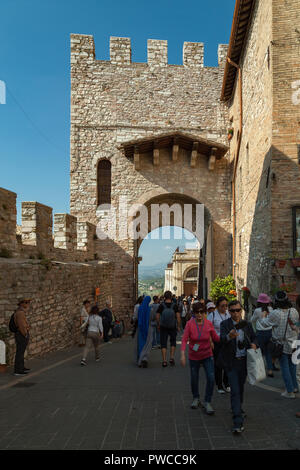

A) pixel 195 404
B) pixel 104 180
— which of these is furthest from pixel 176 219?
pixel 195 404

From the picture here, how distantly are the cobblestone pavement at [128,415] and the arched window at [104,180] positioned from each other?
10.2 m

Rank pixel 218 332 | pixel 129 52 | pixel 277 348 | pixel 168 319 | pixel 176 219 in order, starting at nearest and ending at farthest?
pixel 277 348 < pixel 218 332 < pixel 168 319 < pixel 129 52 < pixel 176 219

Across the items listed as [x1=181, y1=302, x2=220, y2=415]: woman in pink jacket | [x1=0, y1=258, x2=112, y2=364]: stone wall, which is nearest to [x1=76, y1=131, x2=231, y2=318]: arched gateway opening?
[x1=0, y1=258, x2=112, y2=364]: stone wall

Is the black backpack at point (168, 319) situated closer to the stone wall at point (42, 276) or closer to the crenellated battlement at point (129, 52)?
the stone wall at point (42, 276)

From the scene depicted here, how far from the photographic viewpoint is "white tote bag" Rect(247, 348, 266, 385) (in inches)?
137

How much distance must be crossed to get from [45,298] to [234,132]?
10513 mm

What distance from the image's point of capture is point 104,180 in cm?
1494

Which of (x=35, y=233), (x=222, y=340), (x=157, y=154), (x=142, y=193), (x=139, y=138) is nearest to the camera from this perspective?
(x=222, y=340)

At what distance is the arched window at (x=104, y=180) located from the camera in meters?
14.9

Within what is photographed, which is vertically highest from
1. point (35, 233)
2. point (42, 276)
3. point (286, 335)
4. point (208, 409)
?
point (35, 233)

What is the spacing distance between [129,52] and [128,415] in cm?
1556

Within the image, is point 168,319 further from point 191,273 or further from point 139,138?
point 191,273

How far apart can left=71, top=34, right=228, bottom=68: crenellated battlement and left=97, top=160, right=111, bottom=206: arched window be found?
4.77m

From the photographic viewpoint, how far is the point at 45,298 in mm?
7750
